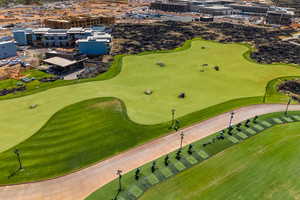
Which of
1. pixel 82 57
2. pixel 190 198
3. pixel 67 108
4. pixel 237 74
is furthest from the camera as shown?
pixel 82 57

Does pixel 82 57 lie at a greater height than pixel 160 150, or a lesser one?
greater

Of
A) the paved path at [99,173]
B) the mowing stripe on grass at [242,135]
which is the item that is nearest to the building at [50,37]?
the paved path at [99,173]

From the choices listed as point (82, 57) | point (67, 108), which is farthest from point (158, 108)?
point (82, 57)

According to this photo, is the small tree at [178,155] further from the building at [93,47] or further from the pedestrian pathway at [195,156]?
the building at [93,47]

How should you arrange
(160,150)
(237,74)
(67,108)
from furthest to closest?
(237,74)
(67,108)
(160,150)

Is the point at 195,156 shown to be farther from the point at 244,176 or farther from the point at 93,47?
the point at 93,47

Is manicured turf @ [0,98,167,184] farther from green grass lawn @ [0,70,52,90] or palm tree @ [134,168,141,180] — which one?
green grass lawn @ [0,70,52,90]

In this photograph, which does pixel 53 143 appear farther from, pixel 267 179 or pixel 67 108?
pixel 267 179
